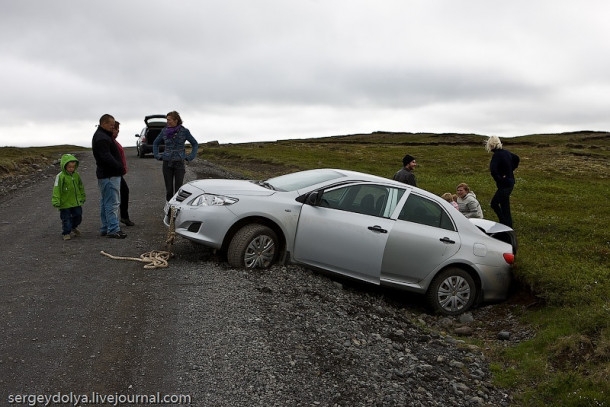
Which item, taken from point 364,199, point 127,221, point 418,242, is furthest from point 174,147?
point 418,242

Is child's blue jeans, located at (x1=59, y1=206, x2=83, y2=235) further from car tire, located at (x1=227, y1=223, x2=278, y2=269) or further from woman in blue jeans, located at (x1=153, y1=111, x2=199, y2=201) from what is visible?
car tire, located at (x1=227, y1=223, x2=278, y2=269)

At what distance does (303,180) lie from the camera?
363 inches

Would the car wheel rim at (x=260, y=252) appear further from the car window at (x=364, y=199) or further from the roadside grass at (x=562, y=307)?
the roadside grass at (x=562, y=307)

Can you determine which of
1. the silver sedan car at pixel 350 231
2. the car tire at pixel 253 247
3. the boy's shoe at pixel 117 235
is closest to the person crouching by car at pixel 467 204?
the silver sedan car at pixel 350 231

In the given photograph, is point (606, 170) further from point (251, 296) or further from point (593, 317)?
point (251, 296)

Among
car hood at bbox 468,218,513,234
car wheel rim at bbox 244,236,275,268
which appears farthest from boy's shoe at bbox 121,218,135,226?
car hood at bbox 468,218,513,234

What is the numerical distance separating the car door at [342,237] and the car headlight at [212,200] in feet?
3.76

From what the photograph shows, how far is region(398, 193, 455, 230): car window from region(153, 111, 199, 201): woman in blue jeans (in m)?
4.57

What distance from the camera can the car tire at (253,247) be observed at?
835 cm

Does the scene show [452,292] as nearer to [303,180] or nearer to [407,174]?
[303,180]

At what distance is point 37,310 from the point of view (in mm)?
6379

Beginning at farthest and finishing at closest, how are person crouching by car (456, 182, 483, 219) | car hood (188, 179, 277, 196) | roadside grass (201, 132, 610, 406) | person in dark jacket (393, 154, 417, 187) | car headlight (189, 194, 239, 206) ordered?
person crouching by car (456, 182, 483, 219)
person in dark jacket (393, 154, 417, 187)
car hood (188, 179, 277, 196)
car headlight (189, 194, 239, 206)
roadside grass (201, 132, 610, 406)

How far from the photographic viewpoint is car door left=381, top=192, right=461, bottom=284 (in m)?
8.65

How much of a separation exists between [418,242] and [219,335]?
12.9ft
